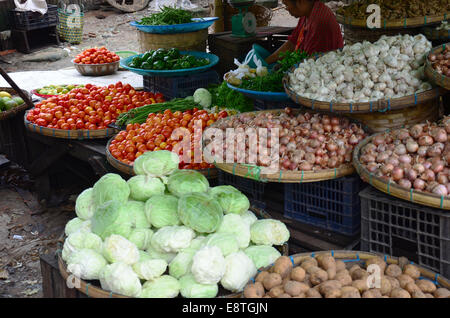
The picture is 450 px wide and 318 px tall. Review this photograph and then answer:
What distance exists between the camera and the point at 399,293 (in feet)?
6.87

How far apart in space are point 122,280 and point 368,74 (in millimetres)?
2043

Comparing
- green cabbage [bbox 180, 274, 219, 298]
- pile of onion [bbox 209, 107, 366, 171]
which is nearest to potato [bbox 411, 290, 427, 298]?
green cabbage [bbox 180, 274, 219, 298]

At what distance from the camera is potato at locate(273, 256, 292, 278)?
2291 millimetres

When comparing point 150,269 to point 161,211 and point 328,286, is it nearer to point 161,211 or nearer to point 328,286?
point 161,211

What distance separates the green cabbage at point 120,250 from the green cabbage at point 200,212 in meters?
0.29

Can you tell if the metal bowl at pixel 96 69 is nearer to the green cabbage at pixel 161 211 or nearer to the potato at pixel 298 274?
the green cabbage at pixel 161 211

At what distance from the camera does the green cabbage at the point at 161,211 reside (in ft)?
8.57

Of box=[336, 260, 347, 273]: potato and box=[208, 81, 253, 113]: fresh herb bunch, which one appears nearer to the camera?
box=[336, 260, 347, 273]: potato

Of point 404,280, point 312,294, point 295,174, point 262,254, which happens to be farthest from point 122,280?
point 404,280

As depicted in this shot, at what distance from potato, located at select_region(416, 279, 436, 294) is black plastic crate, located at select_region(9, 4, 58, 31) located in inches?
414

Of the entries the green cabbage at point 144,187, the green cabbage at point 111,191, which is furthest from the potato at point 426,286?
the green cabbage at point 111,191

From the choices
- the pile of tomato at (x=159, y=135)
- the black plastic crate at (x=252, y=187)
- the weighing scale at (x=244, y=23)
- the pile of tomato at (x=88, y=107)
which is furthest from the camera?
the weighing scale at (x=244, y=23)

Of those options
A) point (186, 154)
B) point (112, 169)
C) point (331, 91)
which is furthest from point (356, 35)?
point (112, 169)

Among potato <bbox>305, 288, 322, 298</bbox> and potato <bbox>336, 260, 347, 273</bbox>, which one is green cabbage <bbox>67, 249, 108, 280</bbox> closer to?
potato <bbox>305, 288, 322, 298</bbox>
